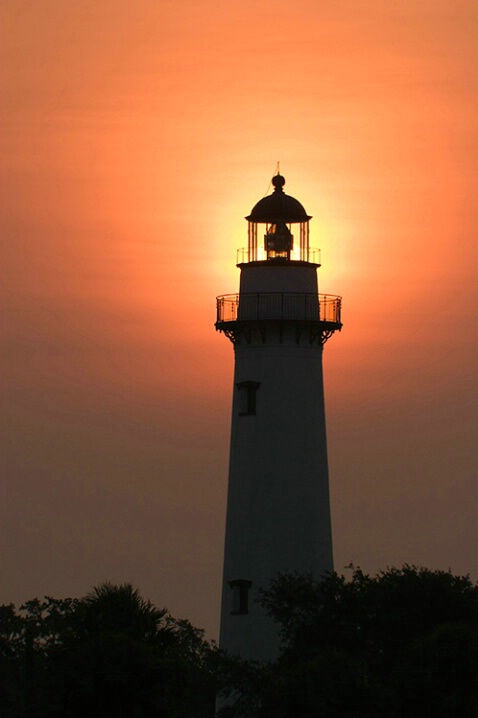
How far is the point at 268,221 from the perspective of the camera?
62594 millimetres

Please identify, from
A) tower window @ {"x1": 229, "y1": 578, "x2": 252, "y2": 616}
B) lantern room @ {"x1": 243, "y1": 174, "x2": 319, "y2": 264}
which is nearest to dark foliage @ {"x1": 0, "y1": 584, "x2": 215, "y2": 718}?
tower window @ {"x1": 229, "y1": 578, "x2": 252, "y2": 616}

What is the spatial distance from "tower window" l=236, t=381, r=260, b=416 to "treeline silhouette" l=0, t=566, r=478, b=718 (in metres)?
4.84

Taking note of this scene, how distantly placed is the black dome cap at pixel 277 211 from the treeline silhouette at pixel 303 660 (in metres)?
10.2

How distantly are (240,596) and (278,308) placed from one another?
7991 millimetres

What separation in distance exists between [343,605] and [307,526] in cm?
328

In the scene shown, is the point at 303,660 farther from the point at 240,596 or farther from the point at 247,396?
the point at 247,396

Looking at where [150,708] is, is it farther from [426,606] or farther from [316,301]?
[316,301]

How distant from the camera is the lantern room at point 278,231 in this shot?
205 feet

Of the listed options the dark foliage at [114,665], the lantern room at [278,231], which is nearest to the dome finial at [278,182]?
the lantern room at [278,231]

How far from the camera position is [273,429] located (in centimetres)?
6066

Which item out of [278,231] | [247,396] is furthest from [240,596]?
[278,231]

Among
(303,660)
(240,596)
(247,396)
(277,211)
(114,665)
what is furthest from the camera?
(277,211)

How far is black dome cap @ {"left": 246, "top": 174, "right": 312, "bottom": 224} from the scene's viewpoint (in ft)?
205

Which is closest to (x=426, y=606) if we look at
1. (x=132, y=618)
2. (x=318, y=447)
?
(x=318, y=447)
